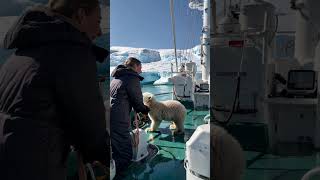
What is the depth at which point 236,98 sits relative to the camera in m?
1.11

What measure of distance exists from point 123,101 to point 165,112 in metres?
0.77

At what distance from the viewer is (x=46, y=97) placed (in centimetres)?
46

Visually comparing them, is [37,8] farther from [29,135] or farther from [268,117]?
[268,117]

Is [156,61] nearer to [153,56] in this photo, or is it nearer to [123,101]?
[153,56]

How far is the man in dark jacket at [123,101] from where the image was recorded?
1.58m

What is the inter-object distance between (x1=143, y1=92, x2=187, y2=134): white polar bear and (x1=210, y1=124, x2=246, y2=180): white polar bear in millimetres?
1448

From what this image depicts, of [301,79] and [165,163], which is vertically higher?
[301,79]

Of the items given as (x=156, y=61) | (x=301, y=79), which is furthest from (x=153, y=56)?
(x=301, y=79)

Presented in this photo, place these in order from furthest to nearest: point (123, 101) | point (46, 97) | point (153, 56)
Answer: point (153, 56) < point (123, 101) < point (46, 97)

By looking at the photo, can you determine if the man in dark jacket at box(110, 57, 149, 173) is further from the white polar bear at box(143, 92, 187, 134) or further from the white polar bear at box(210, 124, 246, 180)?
the white polar bear at box(210, 124, 246, 180)

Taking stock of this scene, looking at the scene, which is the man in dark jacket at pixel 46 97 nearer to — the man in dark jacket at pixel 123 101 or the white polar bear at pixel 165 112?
the man in dark jacket at pixel 123 101

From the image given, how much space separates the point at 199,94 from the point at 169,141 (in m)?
0.62

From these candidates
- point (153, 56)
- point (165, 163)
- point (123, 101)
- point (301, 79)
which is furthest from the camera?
point (153, 56)

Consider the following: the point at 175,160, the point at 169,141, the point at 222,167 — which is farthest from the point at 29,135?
the point at 169,141
